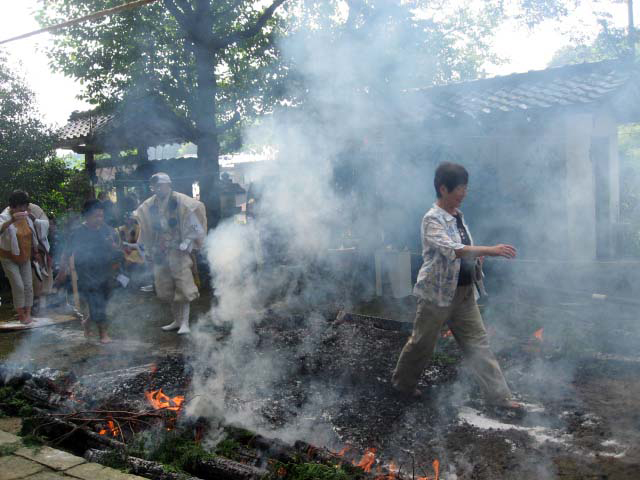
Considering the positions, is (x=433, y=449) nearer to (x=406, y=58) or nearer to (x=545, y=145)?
(x=545, y=145)

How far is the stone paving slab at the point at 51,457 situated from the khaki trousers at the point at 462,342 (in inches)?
106

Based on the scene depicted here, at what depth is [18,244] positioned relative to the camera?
8078 millimetres

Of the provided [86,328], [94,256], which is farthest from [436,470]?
[86,328]

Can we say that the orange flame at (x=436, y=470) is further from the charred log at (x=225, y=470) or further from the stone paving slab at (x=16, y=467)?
the stone paving slab at (x=16, y=467)

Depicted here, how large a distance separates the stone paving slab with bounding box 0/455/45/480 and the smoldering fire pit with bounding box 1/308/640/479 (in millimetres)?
411

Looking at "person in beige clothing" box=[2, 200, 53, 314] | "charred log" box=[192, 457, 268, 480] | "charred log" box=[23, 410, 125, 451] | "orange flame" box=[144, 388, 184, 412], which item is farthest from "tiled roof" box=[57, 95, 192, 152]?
"charred log" box=[192, 457, 268, 480]

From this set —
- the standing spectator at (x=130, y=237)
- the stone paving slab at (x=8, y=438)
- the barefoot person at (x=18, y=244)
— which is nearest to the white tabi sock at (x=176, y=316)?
the barefoot person at (x=18, y=244)

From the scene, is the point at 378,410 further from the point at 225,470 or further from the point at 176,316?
the point at 176,316

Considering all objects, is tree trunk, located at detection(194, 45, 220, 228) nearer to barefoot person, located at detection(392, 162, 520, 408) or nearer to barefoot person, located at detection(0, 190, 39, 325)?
barefoot person, located at detection(0, 190, 39, 325)

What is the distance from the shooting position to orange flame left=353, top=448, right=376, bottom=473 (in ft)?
11.7

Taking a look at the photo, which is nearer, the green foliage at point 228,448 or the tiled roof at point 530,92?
the green foliage at point 228,448

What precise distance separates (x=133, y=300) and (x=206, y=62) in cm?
540

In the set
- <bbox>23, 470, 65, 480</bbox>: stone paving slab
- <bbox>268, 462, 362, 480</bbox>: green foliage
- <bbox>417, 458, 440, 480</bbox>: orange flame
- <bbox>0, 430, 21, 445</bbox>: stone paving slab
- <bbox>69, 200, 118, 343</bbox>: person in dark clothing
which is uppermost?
<bbox>69, 200, 118, 343</bbox>: person in dark clothing

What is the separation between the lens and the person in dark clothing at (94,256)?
275 inches
